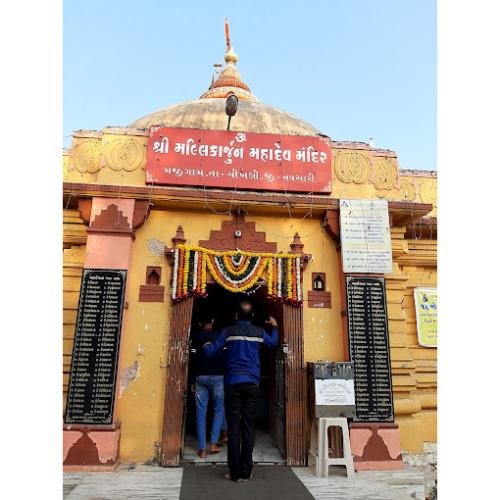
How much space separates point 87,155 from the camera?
7.09 m

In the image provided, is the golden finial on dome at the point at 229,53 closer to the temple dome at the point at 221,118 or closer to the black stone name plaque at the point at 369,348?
the temple dome at the point at 221,118

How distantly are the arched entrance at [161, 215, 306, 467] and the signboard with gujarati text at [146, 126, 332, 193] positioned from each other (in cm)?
71

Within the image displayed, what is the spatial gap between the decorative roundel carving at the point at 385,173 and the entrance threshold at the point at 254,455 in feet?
14.1

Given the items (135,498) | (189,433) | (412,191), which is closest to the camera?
(135,498)

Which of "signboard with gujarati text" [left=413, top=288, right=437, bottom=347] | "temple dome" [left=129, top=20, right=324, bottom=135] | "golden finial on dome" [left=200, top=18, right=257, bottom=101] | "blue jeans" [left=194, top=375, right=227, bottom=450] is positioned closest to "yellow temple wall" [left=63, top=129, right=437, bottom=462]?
"signboard with gujarati text" [left=413, top=288, right=437, bottom=347]

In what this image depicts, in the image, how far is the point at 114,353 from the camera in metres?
5.96

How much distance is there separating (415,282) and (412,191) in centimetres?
179

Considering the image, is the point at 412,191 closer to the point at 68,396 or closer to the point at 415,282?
the point at 415,282

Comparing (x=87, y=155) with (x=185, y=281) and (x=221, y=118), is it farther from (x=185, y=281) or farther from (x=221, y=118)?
(x=221, y=118)

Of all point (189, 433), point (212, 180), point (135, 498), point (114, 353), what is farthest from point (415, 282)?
point (135, 498)

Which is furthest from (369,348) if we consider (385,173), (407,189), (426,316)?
(407,189)

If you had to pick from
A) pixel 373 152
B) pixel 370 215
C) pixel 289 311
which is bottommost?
pixel 289 311

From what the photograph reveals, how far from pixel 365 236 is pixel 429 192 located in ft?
9.31

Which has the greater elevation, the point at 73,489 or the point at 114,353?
the point at 114,353
